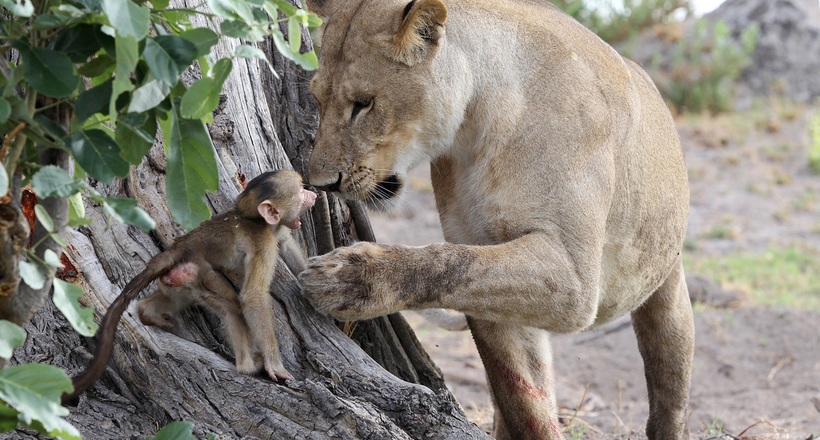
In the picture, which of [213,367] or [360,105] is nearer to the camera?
[213,367]

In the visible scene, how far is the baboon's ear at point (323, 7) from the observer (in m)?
3.58

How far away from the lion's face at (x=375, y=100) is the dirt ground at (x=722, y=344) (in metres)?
0.40

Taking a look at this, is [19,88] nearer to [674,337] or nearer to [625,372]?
[674,337]

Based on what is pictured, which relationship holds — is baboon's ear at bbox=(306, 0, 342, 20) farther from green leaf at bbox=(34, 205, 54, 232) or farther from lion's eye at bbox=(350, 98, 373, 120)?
green leaf at bbox=(34, 205, 54, 232)

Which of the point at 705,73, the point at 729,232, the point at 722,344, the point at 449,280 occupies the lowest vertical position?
the point at 722,344

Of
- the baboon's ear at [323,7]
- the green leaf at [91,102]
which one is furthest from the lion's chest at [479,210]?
the green leaf at [91,102]

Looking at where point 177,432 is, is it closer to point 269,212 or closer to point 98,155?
point 98,155

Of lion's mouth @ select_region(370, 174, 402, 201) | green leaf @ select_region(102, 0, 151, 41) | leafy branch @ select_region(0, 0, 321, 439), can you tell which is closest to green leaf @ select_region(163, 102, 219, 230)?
leafy branch @ select_region(0, 0, 321, 439)

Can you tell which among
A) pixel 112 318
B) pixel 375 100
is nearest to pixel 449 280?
pixel 375 100

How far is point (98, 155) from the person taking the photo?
178 cm

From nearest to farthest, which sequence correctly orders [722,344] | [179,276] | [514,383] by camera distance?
[179,276], [514,383], [722,344]

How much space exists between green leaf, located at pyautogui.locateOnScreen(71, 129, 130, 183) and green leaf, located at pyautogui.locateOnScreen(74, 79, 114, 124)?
0.04m

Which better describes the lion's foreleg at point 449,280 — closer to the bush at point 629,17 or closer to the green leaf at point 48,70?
the green leaf at point 48,70

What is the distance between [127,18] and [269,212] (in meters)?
1.32
